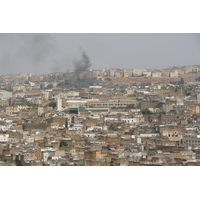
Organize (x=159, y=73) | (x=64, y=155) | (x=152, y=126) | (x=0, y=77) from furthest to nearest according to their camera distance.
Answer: (x=159, y=73)
(x=0, y=77)
(x=152, y=126)
(x=64, y=155)

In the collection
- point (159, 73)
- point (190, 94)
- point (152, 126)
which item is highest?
point (159, 73)

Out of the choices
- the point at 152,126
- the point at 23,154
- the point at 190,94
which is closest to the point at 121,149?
the point at 23,154

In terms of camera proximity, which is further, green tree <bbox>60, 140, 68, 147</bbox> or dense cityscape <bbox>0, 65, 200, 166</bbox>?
green tree <bbox>60, 140, 68, 147</bbox>

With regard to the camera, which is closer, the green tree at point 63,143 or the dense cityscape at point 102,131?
the dense cityscape at point 102,131

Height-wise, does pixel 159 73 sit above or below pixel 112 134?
above

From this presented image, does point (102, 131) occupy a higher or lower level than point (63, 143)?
higher

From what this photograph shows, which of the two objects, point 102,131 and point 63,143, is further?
point 102,131

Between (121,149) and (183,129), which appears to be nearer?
(121,149)

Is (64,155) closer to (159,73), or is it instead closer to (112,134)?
(112,134)
